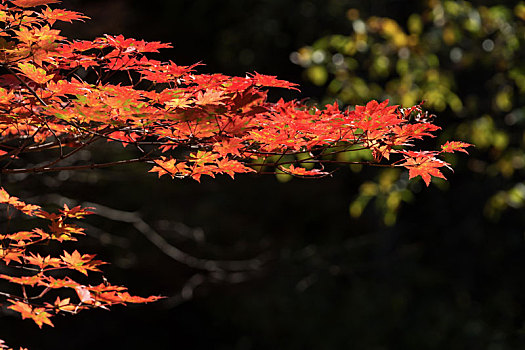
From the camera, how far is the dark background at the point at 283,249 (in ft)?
16.5

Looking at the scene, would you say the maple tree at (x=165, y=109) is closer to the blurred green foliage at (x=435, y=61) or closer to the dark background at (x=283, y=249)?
the blurred green foliage at (x=435, y=61)

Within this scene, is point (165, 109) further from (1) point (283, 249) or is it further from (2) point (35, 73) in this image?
(1) point (283, 249)

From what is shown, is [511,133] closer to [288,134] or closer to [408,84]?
[408,84]

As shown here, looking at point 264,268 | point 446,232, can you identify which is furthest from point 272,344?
point 446,232

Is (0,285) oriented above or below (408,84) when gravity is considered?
below

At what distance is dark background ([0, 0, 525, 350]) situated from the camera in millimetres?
5027

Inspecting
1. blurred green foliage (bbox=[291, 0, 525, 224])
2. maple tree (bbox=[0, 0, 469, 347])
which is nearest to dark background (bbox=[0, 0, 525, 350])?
blurred green foliage (bbox=[291, 0, 525, 224])

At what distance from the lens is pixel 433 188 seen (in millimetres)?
6051

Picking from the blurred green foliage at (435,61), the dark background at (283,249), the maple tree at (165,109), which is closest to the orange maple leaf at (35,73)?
the maple tree at (165,109)

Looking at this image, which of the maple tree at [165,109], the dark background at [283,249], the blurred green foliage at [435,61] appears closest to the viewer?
the maple tree at [165,109]

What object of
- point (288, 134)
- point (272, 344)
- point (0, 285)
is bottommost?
point (272, 344)

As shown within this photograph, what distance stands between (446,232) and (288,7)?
2531 mm

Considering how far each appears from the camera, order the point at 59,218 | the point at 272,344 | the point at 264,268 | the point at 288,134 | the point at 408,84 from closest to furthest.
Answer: the point at 288,134, the point at 59,218, the point at 408,84, the point at 272,344, the point at 264,268

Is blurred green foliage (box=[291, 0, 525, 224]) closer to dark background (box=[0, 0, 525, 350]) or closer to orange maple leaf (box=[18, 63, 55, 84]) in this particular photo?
dark background (box=[0, 0, 525, 350])
